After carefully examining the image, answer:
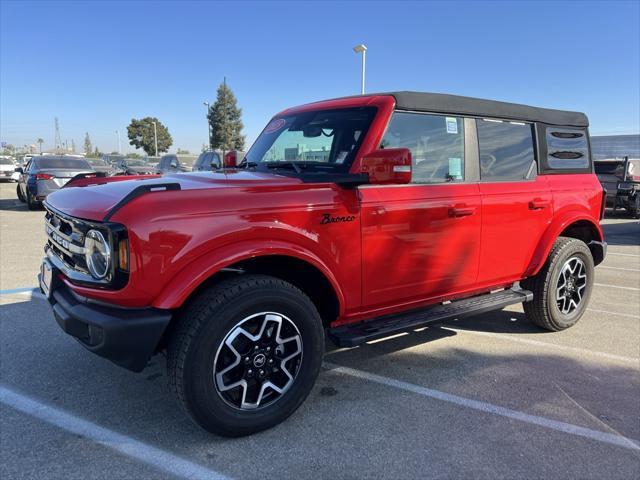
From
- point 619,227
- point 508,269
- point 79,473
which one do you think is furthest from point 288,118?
point 619,227

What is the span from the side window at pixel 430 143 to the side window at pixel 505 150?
0.27 meters

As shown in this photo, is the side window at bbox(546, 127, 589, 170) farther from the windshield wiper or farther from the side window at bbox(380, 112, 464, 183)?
the windshield wiper

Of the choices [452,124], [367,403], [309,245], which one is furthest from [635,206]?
[309,245]

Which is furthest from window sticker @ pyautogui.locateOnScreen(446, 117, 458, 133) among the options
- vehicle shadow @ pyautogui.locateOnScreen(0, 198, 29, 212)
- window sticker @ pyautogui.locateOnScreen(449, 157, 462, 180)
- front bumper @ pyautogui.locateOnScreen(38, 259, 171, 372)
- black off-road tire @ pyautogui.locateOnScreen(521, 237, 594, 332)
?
vehicle shadow @ pyautogui.locateOnScreen(0, 198, 29, 212)

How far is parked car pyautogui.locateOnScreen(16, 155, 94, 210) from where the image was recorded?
12.7 metres

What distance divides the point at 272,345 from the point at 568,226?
10.9 feet

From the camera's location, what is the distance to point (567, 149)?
4.55 meters

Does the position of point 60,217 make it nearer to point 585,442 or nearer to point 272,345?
point 272,345

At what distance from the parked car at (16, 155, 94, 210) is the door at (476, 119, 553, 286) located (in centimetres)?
1137

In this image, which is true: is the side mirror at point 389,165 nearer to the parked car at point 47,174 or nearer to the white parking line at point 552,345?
the white parking line at point 552,345

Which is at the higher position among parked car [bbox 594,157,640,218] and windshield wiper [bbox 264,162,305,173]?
windshield wiper [bbox 264,162,305,173]

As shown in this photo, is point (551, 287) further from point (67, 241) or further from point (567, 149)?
point (67, 241)

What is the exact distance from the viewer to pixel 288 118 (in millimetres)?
4051

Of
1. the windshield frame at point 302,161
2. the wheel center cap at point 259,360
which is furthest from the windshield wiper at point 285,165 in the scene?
the wheel center cap at point 259,360
